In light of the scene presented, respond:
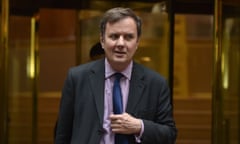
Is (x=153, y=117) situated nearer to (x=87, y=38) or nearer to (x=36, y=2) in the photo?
(x=36, y=2)

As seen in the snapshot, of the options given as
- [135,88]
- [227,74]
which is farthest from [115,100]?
[227,74]

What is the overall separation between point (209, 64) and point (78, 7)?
4.40 meters

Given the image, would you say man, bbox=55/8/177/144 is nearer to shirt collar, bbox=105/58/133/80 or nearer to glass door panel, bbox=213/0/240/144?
shirt collar, bbox=105/58/133/80

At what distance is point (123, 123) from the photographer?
Result: 2.94 meters

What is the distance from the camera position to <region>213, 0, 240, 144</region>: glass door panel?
6.32 metres

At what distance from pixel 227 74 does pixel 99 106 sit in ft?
12.3

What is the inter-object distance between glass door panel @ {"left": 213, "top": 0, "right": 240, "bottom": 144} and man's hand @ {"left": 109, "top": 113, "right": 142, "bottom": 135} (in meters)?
3.47

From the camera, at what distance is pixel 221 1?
6277 millimetres

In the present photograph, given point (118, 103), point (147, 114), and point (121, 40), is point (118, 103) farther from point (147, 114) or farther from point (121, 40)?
point (121, 40)

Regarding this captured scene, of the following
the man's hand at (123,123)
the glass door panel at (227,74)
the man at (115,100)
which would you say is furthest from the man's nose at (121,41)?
the glass door panel at (227,74)

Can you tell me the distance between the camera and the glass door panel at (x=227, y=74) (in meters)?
6.32

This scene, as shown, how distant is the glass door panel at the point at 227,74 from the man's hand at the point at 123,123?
3.47m

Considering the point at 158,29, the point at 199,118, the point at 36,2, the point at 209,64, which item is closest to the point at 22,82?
the point at 36,2

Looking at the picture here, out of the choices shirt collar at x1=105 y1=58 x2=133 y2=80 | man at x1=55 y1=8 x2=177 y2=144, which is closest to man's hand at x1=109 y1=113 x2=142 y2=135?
man at x1=55 y1=8 x2=177 y2=144
